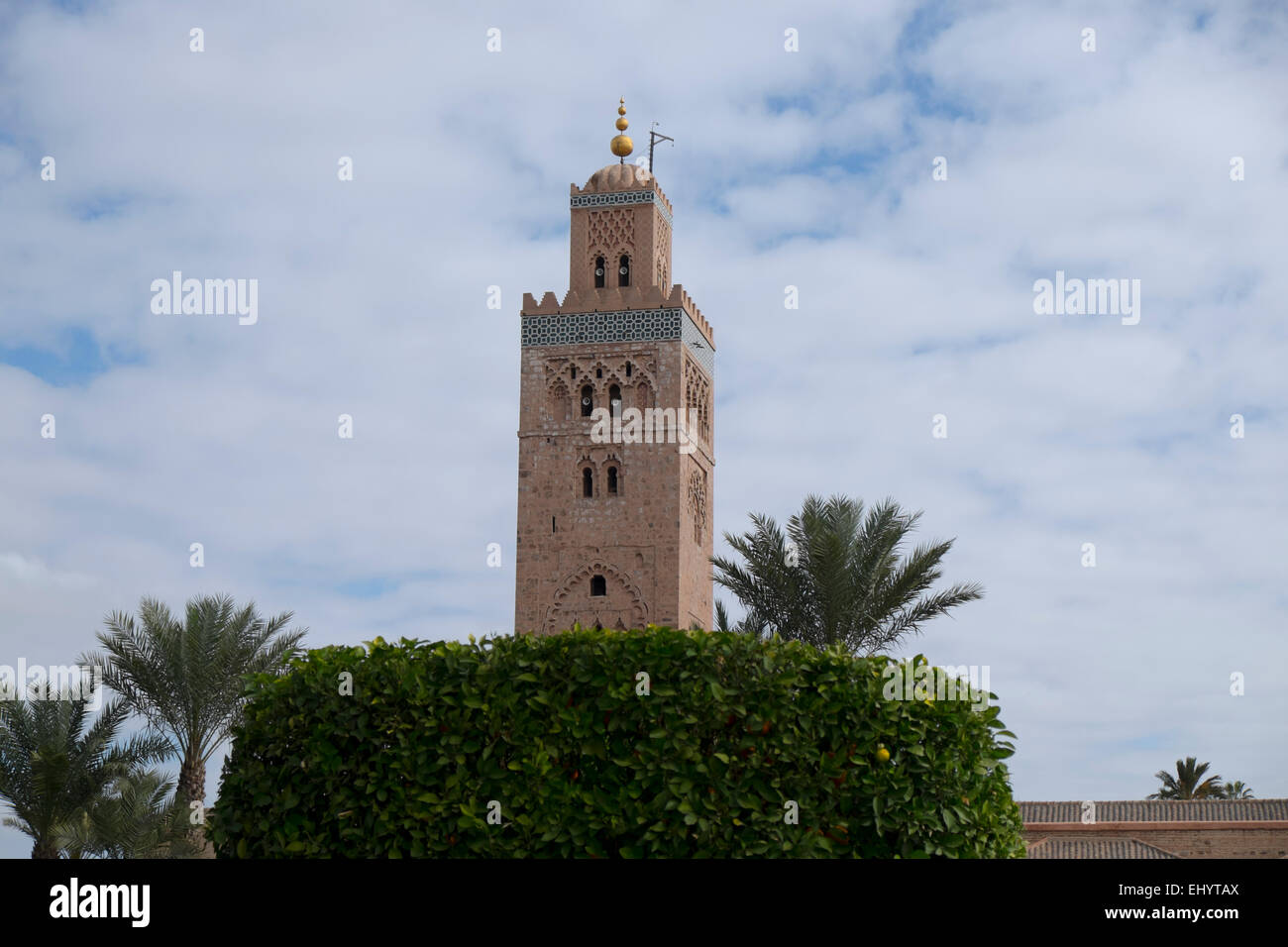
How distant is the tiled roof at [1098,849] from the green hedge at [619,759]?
19.2 meters

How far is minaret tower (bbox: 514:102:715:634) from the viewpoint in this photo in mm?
28016

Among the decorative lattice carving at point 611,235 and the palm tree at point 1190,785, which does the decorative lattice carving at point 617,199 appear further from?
the palm tree at point 1190,785

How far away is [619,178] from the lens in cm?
3003

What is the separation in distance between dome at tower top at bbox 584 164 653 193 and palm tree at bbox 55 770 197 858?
51.7 ft

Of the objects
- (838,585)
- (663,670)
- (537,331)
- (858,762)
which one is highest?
(537,331)

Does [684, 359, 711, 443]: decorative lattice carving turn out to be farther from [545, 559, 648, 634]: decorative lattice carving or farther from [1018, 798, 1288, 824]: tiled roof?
[1018, 798, 1288, 824]: tiled roof

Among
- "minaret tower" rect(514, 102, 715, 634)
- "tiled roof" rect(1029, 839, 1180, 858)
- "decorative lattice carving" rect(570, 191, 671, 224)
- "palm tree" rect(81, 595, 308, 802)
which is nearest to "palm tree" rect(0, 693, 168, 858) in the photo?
"palm tree" rect(81, 595, 308, 802)

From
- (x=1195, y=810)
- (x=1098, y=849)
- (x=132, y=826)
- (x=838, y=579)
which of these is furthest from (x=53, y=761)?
(x=1195, y=810)

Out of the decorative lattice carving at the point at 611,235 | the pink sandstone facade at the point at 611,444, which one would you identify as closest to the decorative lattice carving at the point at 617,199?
the pink sandstone facade at the point at 611,444
